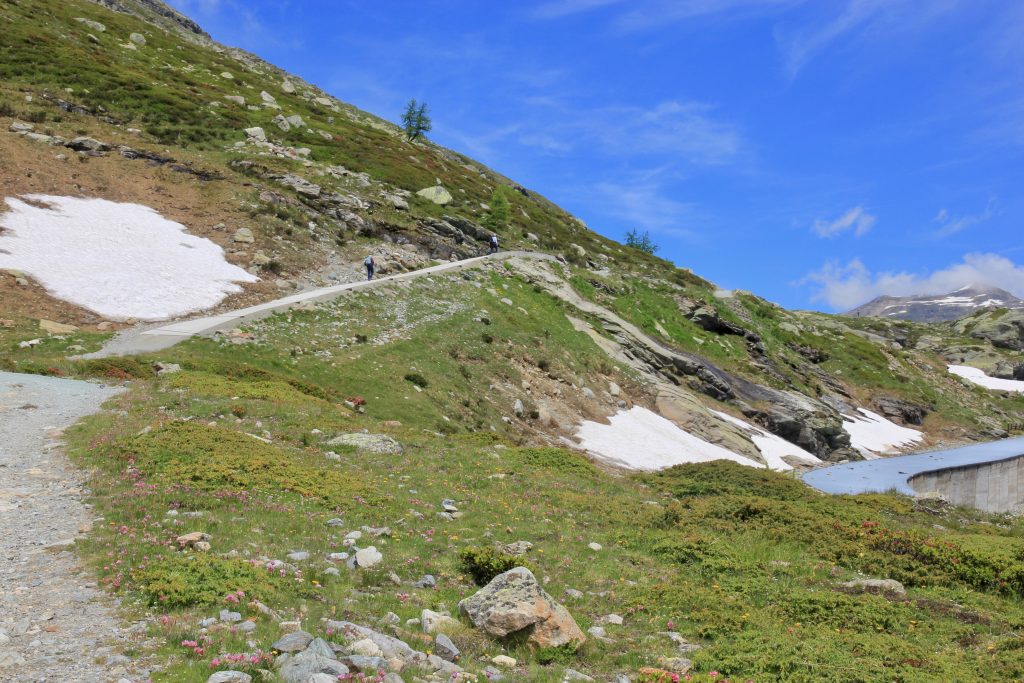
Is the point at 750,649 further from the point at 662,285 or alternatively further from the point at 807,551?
the point at 662,285

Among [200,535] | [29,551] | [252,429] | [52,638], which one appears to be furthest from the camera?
[252,429]

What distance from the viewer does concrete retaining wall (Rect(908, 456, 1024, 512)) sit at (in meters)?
41.0

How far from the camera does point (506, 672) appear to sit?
28.4ft

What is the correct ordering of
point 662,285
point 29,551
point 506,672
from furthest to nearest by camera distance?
point 662,285
point 29,551
point 506,672

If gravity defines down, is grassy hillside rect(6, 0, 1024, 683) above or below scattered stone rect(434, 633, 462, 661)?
above

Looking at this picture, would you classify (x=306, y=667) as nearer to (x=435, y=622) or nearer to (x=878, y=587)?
(x=435, y=622)

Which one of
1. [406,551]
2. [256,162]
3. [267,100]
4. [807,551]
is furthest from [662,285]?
[406,551]

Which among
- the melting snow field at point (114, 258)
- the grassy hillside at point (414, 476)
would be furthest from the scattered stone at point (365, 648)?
Result: the melting snow field at point (114, 258)

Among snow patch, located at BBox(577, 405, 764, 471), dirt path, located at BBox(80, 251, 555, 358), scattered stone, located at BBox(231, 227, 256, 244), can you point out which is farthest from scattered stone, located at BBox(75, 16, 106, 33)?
snow patch, located at BBox(577, 405, 764, 471)

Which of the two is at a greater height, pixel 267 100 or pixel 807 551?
pixel 267 100

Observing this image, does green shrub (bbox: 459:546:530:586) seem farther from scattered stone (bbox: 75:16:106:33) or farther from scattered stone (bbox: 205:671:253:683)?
scattered stone (bbox: 75:16:106:33)

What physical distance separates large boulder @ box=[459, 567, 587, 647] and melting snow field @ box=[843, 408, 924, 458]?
2403 inches

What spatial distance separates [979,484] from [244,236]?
56222 mm

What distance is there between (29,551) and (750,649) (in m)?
12.0
